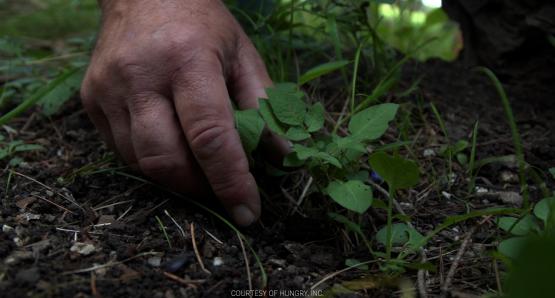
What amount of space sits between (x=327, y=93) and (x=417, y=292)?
1264 mm

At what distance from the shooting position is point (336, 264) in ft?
4.20

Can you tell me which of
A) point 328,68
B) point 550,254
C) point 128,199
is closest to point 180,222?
point 128,199

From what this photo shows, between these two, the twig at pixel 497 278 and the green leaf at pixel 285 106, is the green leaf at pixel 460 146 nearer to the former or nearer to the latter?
the twig at pixel 497 278

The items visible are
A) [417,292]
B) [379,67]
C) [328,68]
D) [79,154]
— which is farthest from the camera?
[379,67]

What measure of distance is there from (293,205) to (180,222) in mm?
464

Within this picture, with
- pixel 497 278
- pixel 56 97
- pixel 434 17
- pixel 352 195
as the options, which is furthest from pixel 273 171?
pixel 434 17

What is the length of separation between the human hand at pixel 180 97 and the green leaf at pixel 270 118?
3.9 inches

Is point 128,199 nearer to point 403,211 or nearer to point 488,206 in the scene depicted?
point 403,211

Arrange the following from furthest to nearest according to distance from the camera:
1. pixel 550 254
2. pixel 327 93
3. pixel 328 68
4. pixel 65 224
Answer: pixel 327 93 < pixel 328 68 < pixel 65 224 < pixel 550 254

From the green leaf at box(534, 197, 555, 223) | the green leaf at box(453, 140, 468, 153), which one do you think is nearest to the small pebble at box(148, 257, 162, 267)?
the green leaf at box(534, 197, 555, 223)

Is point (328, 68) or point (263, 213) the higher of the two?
point (328, 68)

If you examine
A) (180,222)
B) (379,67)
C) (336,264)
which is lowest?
(336,264)

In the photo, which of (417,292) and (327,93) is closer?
(417,292)

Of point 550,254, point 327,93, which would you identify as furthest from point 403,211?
point 327,93
